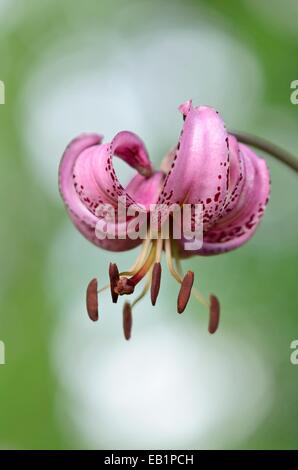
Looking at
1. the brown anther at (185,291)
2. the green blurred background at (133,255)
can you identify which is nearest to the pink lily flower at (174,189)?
the brown anther at (185,291)

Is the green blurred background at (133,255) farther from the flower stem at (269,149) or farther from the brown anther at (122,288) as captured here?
the brown anther at (122,288)

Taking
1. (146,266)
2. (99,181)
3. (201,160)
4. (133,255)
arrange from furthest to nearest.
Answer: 1. (133,255)
2. (146,266)
3. (99,181)
4. (201,160)

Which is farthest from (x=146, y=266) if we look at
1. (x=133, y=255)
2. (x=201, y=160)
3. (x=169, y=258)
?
(x=133, y=255)

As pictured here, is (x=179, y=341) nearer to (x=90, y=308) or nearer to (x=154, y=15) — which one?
(x=154, y=15)

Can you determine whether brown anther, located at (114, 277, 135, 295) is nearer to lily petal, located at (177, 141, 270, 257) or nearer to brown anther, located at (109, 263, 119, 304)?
brown anther, located at (109, 263, 119, 304)

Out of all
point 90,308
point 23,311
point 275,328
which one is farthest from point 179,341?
point 90,308

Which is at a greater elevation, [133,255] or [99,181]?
[99,181]

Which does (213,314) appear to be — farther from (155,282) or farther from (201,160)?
(201,160)
